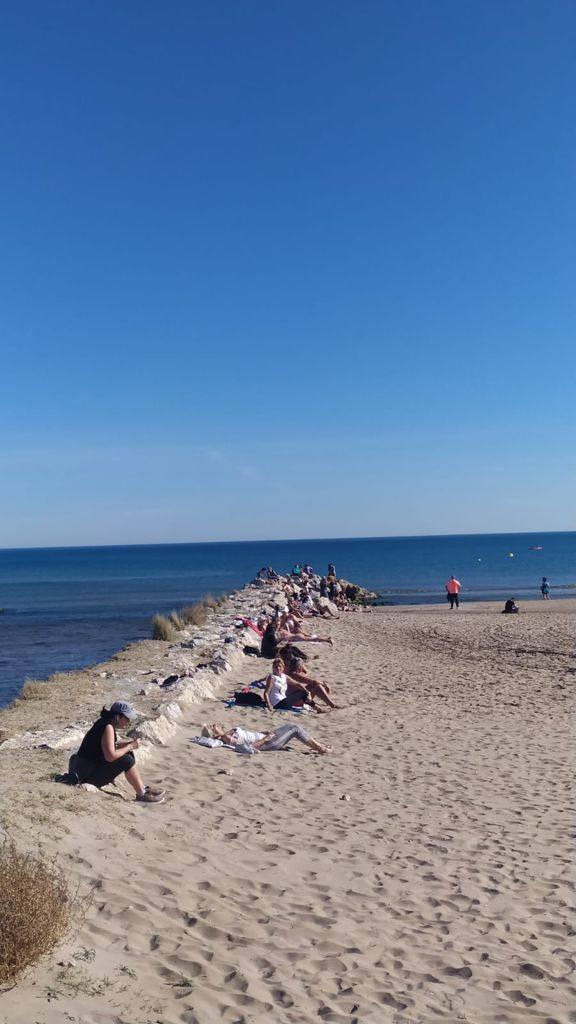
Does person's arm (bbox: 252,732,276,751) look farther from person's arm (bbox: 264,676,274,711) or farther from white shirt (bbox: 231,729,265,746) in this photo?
person's arm (bbox: 264,676,274,711)

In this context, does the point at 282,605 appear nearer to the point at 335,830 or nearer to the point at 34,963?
the point at 335,830

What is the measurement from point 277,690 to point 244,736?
2544mm

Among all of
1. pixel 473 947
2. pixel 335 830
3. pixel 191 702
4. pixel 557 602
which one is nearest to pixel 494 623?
Result: pixel 557 602

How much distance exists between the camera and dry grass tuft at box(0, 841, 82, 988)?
411 cm

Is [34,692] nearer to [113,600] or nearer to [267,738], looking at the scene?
Answer: [267,738]

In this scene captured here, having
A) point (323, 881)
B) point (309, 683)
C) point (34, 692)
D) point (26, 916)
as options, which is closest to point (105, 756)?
point (323, 881)

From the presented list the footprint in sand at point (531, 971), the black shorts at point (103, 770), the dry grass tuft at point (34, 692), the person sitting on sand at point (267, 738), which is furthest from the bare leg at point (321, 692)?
the footprint in sand at point (531, 971)

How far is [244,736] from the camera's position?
10.0 metres

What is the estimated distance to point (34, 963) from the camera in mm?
4242

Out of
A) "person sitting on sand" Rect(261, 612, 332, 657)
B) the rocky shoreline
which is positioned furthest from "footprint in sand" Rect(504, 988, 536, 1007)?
"person sitting on sand" Rect(261, 612, 332, 657)

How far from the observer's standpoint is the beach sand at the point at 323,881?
4.37 meters

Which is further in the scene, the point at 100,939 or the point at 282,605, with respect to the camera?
the point at 282,605

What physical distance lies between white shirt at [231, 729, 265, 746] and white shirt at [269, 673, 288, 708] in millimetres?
2208

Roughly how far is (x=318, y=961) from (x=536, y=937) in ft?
4.96
